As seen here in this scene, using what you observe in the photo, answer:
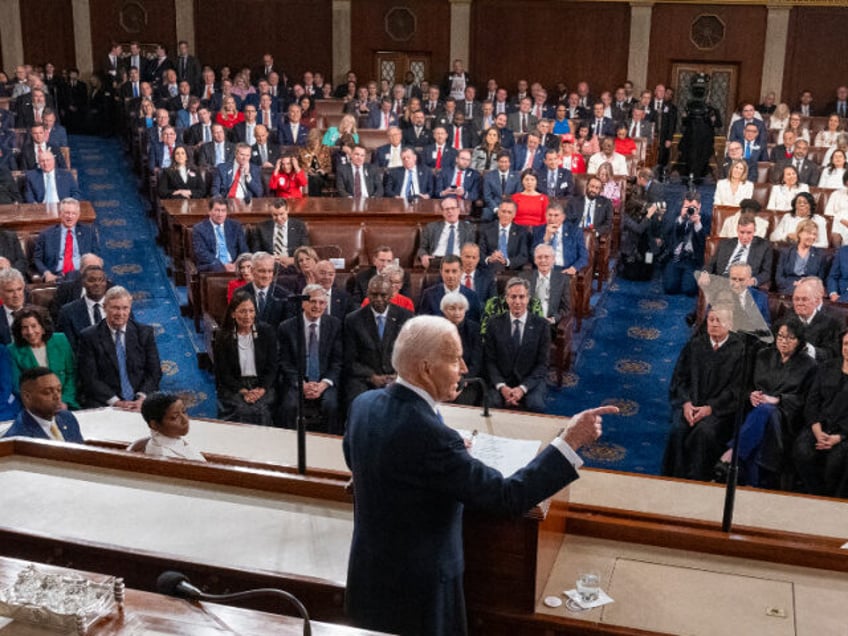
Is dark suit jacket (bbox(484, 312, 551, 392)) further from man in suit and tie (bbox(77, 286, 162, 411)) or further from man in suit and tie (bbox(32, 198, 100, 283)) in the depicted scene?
man in suit and tie (bbox(32, 198, 100, 283))

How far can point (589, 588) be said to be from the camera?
241 cm

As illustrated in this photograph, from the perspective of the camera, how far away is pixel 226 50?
15969mm

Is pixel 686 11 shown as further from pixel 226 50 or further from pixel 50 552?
pixel 50 552

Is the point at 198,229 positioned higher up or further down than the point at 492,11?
further down

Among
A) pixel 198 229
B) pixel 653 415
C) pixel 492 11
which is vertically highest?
pixel 492 11

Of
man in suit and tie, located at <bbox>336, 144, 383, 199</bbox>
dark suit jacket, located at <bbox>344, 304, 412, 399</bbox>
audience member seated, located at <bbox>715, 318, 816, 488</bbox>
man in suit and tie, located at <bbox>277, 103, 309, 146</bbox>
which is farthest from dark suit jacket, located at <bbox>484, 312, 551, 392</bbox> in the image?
man in suit and tie, located at <bbox>277, 103, 309, 146</bbox>

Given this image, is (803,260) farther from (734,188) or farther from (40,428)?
(40,428)

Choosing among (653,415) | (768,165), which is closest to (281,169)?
(653,415)

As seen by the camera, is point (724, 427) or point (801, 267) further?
point (801, 267)

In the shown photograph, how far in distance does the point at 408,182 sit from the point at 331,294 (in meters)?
3.42

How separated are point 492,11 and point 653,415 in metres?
10.9

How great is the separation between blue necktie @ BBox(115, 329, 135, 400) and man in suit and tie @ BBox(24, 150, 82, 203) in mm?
3528

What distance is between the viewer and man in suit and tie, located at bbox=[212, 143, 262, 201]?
8.59 m

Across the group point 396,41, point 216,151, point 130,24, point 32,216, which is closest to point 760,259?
point 32,216
